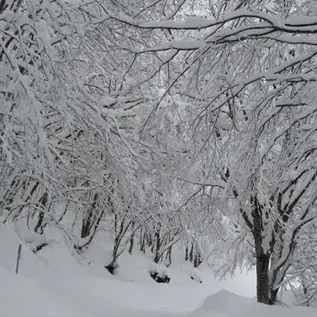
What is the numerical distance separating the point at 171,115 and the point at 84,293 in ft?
20.0

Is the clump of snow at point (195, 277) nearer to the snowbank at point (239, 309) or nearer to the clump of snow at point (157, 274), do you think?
the clump of snow at point (157, 274)

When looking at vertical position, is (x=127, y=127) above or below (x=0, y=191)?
above

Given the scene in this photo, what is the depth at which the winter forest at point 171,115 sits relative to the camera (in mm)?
4438

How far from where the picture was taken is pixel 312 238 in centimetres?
1073

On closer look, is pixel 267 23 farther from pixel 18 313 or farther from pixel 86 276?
pixel 86 276

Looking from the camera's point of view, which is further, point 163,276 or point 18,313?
point 163,276

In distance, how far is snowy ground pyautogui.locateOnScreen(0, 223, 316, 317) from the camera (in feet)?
20.3

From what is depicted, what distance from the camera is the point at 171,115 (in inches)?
366

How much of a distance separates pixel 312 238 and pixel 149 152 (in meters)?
4.31

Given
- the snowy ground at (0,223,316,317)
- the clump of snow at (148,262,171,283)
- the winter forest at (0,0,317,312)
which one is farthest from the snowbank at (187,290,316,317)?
the clump of snow at (148,262,171,283)

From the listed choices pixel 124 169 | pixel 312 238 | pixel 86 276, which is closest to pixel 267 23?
pixel 124 169

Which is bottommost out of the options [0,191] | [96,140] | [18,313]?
[18,313]

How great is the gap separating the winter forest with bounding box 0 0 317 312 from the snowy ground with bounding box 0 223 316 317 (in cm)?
94

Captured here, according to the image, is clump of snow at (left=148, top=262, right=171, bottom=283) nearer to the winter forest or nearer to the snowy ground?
the snowy ground
